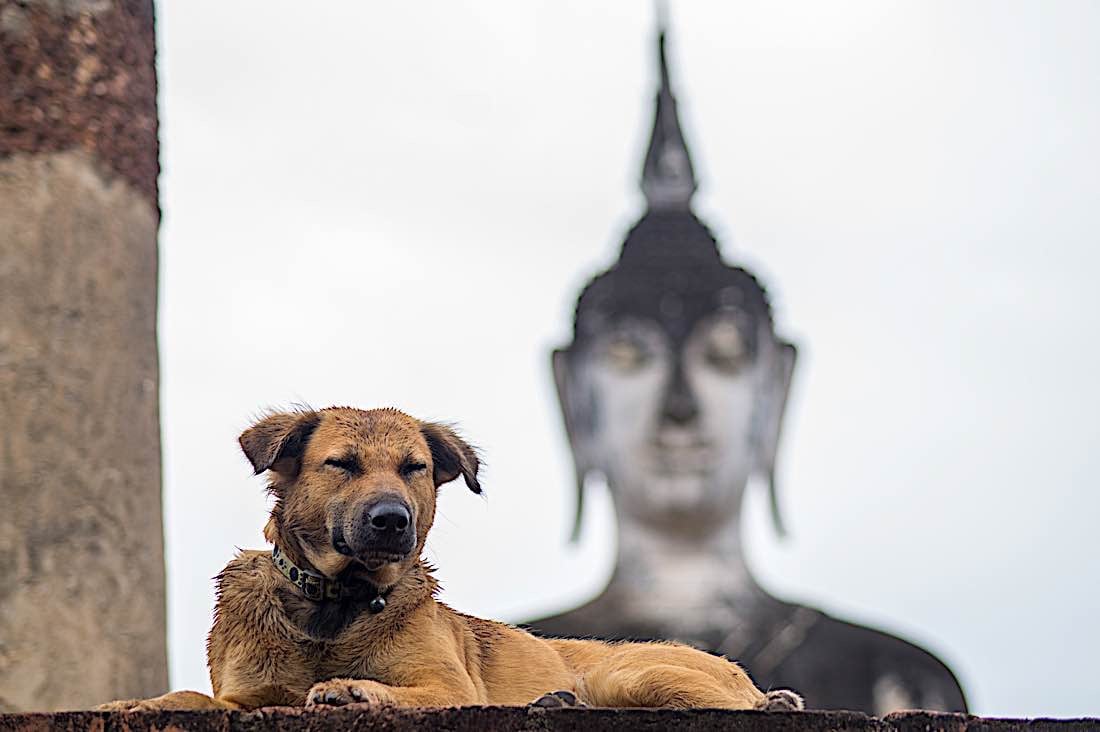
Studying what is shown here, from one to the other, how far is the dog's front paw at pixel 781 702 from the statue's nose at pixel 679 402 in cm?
1220

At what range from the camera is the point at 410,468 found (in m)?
5.11

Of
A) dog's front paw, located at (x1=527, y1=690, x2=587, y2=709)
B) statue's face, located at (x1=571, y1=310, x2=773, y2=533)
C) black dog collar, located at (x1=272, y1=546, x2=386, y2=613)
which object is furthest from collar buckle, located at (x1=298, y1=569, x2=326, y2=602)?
statue's face, located at (x1=571, y1=310, x2=773, y2=533)

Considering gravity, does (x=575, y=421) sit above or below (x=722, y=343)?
below

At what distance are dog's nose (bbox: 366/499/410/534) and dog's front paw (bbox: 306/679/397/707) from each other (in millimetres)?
431

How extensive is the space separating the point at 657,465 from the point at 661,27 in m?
5.22

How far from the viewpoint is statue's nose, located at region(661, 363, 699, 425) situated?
1744 cm

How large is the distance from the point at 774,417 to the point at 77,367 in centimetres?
1085

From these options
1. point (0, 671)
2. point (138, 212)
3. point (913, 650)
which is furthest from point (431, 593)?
point (913, 650)

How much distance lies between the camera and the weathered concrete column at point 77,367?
8.35 m

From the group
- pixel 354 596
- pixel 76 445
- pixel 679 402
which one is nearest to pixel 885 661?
pixel 679 402

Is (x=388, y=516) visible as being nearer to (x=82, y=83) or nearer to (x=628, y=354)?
(x=82, y=83)

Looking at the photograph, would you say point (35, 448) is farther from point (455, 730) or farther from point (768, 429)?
point (768, 429)

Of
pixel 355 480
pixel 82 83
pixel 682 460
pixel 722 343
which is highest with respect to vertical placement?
pixel 82 83

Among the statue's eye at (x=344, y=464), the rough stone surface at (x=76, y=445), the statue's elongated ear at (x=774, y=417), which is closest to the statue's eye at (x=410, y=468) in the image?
the statue's eye at (x=344, y=464)
